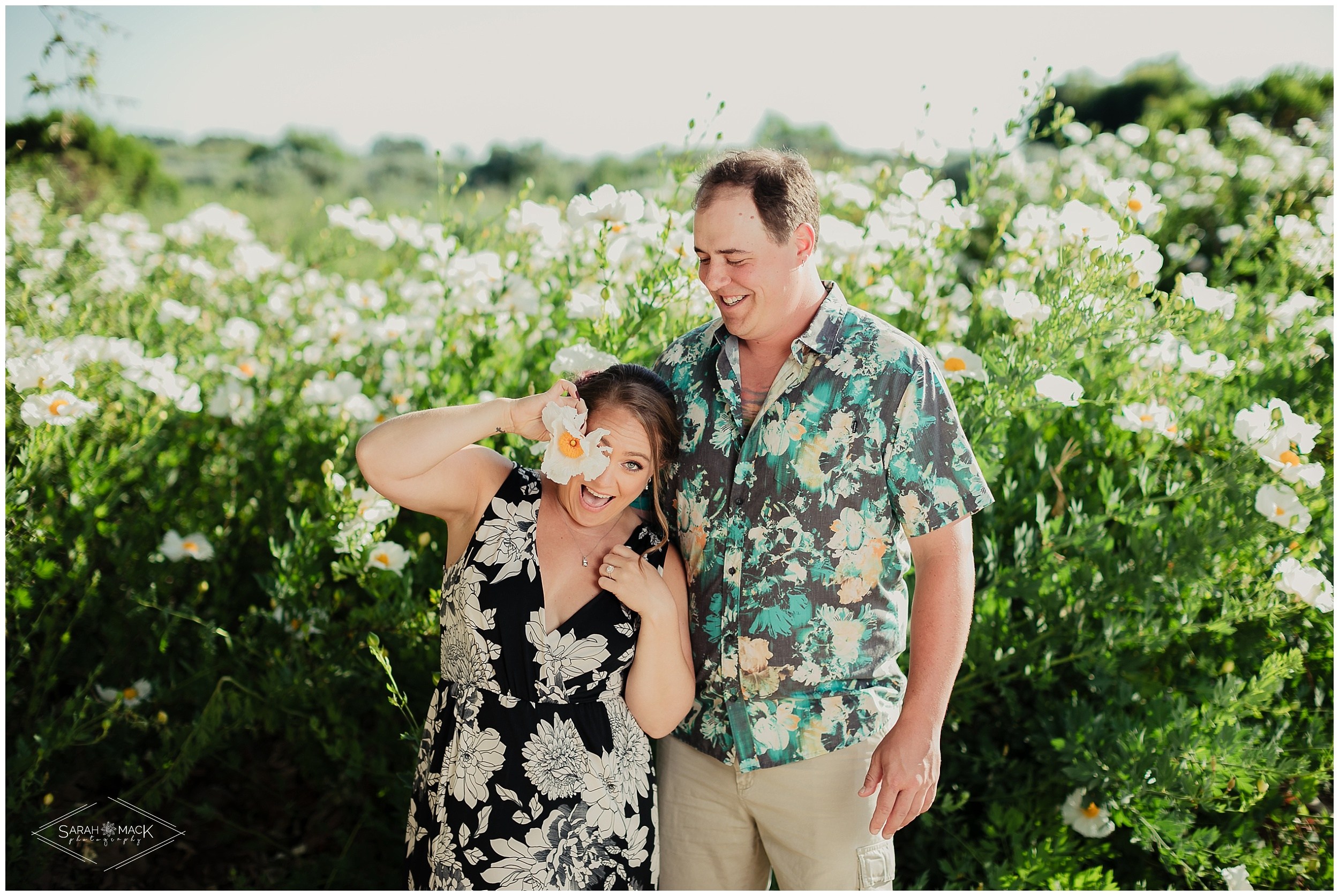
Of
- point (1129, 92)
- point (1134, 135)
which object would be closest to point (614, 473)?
point (1134, 135)

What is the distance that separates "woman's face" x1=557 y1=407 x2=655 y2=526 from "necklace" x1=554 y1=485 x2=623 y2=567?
1.5 inches

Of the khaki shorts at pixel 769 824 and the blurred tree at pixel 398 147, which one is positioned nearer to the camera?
the khaki shorts at pixel 769 824

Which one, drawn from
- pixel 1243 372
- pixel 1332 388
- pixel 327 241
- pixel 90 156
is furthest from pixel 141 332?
pixel 90 156

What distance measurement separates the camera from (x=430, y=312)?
3357mm

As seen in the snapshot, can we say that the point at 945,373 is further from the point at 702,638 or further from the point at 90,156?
the point at 90,156

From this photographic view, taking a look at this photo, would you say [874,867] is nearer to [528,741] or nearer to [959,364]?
[528,741]

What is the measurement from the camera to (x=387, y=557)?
2383mm

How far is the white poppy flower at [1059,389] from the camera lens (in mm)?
2277

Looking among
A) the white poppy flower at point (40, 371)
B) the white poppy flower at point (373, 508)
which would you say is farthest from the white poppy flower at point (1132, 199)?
the white poppy flower at point (40, 371)

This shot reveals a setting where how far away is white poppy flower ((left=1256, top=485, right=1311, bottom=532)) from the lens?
228cm

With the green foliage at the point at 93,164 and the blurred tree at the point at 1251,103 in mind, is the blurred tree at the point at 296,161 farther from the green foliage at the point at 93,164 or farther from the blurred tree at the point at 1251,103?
the blurred tree at the point at 1251,103

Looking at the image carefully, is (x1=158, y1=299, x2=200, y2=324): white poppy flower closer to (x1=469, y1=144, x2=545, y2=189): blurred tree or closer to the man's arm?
the man's arm

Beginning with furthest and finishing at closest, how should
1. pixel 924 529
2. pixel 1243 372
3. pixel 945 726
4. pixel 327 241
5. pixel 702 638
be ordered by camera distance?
pixel 327 241 → pixel 1243 372 → pixel 945 726 → pixel 702 638 → pixel 924 529

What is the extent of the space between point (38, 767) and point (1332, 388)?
457cm
